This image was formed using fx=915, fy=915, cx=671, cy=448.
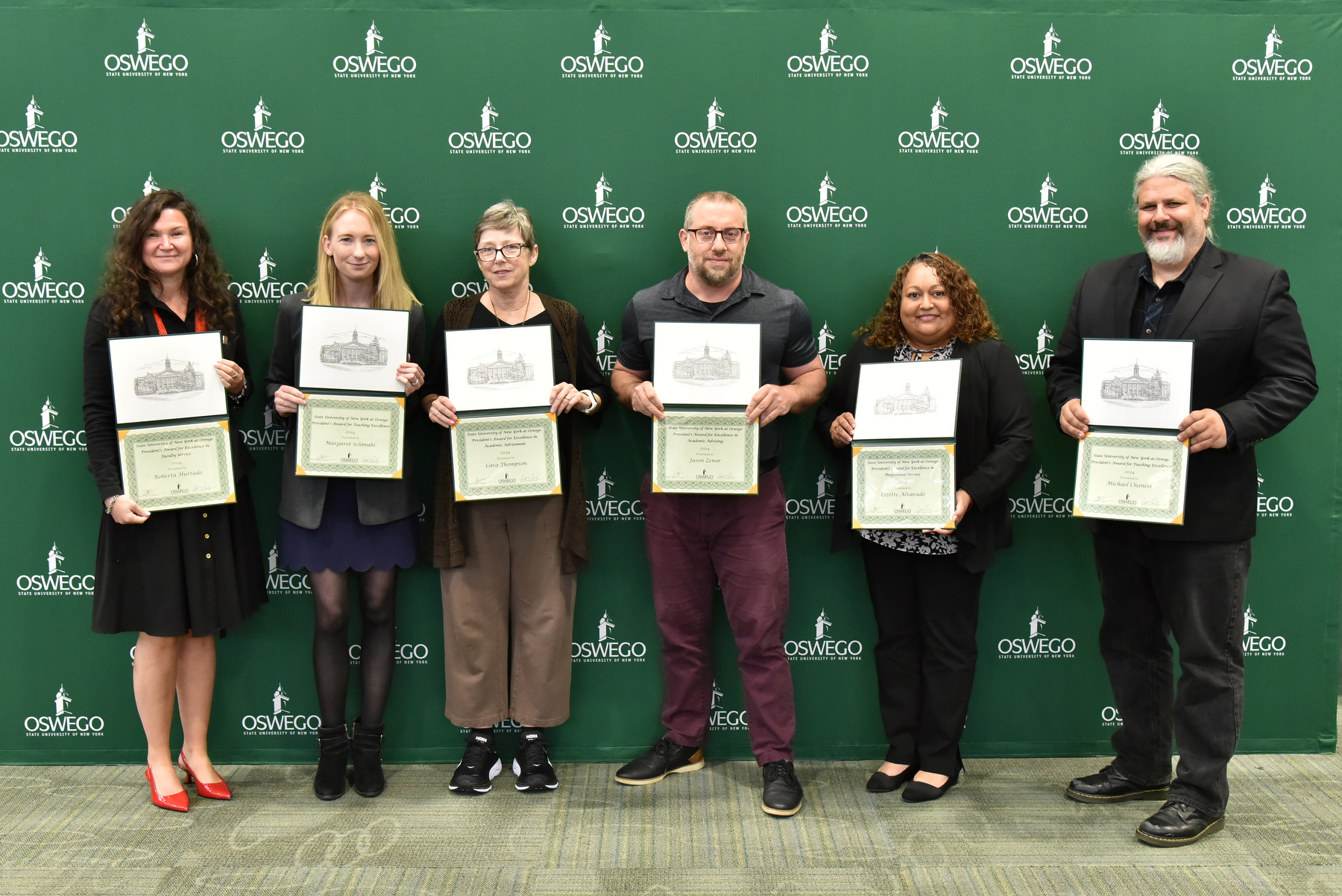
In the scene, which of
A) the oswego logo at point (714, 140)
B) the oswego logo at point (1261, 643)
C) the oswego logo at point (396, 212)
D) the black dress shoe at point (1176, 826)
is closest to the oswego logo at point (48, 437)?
the oswego logo at point (396, 212)

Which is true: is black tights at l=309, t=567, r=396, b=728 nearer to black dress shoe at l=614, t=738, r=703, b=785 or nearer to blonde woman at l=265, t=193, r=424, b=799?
blonde woman at l=265, t=193, r=424, b=799

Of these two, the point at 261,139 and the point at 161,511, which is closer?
the point at 161,511

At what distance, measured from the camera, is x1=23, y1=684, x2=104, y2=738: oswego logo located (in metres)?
3.38

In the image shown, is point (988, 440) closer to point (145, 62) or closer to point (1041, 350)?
point (1041, 350)

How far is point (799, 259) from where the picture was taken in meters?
3.33

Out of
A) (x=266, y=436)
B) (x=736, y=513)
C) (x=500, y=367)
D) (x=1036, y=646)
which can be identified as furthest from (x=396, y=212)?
(x=1036, y=646)

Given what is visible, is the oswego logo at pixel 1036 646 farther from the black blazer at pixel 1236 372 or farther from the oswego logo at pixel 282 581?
the oswego logo at pixel 282 581

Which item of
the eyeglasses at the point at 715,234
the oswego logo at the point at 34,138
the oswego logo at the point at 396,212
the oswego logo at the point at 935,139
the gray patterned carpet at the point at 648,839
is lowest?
the gray patterned carpet at the point at 648,839

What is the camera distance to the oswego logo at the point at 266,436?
10.9 feet

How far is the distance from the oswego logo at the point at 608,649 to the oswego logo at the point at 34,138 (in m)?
2.54

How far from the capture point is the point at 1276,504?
339cm

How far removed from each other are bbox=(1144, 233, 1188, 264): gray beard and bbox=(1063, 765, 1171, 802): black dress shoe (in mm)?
1701

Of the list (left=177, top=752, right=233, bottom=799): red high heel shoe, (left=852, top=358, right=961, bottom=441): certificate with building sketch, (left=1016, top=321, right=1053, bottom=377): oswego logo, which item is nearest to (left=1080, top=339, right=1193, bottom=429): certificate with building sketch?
(left=852, top=358, right=961, bottom=441): certificate with building sketch

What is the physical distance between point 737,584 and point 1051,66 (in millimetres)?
2159
